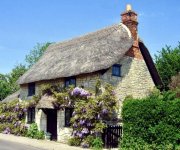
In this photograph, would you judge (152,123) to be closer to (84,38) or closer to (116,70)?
(116,70)

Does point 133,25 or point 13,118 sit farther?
point 13,118

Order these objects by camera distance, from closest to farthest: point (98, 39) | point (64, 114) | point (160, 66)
A: point (64, 114) → point (98, 39) → point (160, 66)

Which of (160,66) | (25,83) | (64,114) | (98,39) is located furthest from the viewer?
(160,66)

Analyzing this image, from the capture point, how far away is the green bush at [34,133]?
87.1ft

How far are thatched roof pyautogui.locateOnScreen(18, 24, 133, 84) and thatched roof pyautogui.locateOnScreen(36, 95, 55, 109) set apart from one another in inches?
65.9

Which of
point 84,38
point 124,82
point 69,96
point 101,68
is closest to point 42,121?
point 69,96

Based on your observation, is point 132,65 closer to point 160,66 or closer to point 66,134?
point 66,134

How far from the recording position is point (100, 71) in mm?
23438

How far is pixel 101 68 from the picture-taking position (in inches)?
899

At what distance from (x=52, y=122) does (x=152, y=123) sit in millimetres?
11919

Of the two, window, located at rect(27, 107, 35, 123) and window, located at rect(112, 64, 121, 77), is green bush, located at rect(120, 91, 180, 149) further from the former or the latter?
window, located at rect(27, 107, 35, 123)

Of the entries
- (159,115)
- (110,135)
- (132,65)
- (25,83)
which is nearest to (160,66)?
(132,65)

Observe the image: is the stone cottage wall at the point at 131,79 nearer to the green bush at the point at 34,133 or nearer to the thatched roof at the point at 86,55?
the thatched roof at the point at 86,55

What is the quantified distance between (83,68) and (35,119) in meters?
6.89
